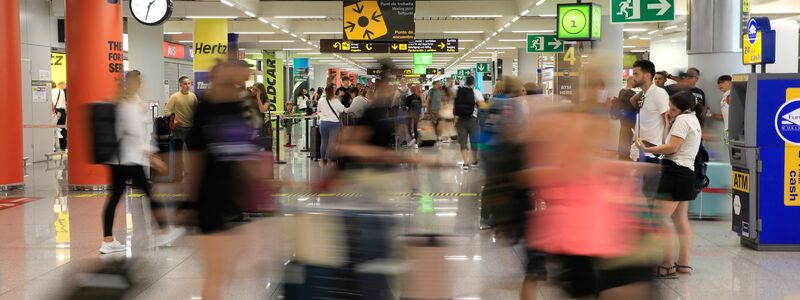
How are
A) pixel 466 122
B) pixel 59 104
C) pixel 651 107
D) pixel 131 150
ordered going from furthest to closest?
pixel 59 104 < pixel 466 122 < pixel 651 107 < pixel 131 150

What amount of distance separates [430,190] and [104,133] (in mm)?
6018

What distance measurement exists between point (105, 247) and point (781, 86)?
238 inches

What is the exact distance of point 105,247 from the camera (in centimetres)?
718

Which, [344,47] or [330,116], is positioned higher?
[344,47]

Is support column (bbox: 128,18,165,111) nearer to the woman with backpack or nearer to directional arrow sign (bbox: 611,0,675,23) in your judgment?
directional arrow sign (bbox: 611,0,675,23)

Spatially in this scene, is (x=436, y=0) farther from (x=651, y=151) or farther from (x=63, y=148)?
(x=651, y=151)

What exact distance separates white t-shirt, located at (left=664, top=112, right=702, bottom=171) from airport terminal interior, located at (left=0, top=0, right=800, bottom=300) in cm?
2

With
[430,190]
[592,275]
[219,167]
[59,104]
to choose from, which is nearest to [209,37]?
[59,104]

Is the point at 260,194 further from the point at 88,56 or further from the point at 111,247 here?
the point at 88,56

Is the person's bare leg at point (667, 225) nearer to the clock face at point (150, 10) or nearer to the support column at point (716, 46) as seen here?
the support column at point (716, 46)

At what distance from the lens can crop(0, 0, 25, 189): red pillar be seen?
39.6ft

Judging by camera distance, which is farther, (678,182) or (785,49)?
(785,49)

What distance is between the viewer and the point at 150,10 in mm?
12125

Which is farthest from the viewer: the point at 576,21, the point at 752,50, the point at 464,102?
the point at 576,21
